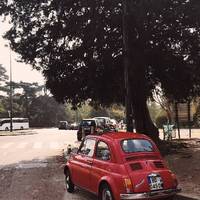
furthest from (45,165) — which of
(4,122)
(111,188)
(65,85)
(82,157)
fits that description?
(4,122)

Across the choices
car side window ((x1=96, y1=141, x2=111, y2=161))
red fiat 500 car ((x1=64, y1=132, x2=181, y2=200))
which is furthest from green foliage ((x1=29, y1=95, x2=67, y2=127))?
car side window ((x1=96, y1=141, x2=111, y2=161))

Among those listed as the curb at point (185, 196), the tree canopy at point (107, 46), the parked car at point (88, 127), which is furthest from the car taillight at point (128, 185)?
the parked car at point (88, 127)

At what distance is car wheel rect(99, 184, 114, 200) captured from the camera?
1108 cm

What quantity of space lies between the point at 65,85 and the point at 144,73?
4047 mm

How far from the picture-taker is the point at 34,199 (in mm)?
13250

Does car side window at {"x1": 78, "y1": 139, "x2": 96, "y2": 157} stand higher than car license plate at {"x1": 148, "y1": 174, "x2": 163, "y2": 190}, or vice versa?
car side window at {"x1": 78, "y1": 139, "x2": 96, "y2": 157}

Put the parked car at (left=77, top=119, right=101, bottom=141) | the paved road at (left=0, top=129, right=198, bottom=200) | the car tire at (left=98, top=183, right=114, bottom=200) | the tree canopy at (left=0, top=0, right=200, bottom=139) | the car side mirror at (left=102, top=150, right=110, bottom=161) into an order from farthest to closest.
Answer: the parked car at (left=77, top=119, right=101, bottom=141) < the tree canopy at (left=0, top=0, right=200, bottom=139) < the paved road at (left=0, top=129, right=198, bottom=200) < the car side mirror at (left=102, top=150, right=110, bottom=161) < the car tire at (left=98, top=183, right=114, bottom=200)

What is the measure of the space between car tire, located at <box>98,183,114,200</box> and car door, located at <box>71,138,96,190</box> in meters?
0.87

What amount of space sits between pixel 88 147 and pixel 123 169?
2247mm

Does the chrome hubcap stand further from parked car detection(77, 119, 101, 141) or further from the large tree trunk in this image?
parked car detection(77, 119, 101, 141)

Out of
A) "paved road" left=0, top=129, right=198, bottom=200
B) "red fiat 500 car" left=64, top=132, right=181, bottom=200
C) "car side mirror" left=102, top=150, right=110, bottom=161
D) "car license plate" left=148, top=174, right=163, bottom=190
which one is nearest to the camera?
"red fiat 500 car" left=64, top=132, right=181, bottom=200

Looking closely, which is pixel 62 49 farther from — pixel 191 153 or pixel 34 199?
pixel 34 199

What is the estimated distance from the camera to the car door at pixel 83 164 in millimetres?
12547

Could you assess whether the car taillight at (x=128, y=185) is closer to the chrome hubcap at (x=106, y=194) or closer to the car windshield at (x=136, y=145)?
the chrome hubcap at (x=106, y=194)
